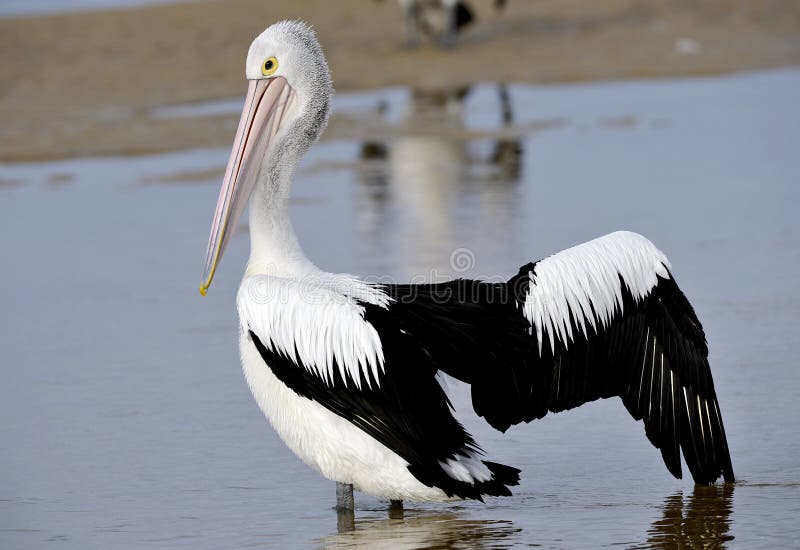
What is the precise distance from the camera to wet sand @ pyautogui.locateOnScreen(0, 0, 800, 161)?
14898mm

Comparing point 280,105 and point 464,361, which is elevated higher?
point 280,105

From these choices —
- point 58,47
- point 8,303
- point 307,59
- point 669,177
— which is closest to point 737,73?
point 669,177

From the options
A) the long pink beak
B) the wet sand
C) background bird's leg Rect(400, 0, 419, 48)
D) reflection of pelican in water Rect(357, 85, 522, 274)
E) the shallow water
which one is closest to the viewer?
the shallow water

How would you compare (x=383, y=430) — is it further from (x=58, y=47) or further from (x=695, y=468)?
(x=58, y=47)

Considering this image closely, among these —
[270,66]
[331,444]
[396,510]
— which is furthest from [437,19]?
[331,444]

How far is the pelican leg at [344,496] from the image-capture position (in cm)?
461

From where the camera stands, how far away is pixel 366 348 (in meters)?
4.21

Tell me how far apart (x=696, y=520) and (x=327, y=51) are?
14.7 meters

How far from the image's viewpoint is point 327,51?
1847cm

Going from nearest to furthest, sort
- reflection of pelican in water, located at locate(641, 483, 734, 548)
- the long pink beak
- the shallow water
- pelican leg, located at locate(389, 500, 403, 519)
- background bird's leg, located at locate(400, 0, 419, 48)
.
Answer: reflection of pelican in water, located at locate(641, 483, 734, 548) → the shallow water → pelican leg, located at locate(389, 500, 403, 519) → the long pink beak → background bird's leg, located at locate(400, 0, 419, 48)

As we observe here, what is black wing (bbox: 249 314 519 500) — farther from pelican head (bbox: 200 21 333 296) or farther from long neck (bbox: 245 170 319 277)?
pelican head (bbox: 200 21 333 296)

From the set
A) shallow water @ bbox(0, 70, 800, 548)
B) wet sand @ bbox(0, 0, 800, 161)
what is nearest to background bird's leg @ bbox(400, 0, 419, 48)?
wet sand @ bbox(0, 0, 800, 161)

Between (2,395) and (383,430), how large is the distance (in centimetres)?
233

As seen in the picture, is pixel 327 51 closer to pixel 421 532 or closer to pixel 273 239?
pixel 273 239
